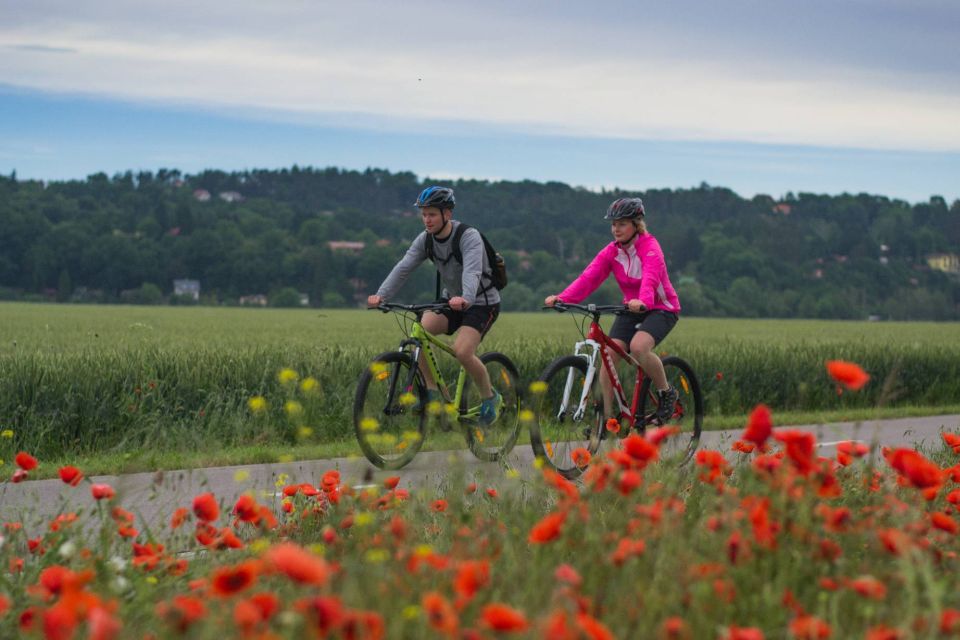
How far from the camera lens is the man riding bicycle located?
363 inches

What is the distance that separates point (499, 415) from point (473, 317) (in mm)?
1080

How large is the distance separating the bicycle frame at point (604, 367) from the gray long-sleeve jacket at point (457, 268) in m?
0.79

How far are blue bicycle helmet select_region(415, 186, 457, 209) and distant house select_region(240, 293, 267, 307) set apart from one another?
70086 mm

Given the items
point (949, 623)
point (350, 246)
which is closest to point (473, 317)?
point (949, 623)

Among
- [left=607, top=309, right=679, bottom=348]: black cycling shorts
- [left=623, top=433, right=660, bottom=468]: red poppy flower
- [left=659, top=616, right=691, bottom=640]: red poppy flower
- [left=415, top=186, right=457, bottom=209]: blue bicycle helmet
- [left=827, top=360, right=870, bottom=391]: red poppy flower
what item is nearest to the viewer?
[left=659, top=616, right=691, bottom=640]: red poppy flower

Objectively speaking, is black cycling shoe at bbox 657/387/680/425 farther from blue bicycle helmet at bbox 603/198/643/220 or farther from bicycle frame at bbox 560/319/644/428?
blue bicycle helmet at bbox 603/198/643/220

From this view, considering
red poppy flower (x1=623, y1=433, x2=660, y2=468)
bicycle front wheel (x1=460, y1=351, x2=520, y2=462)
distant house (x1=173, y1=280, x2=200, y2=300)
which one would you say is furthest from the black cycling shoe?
distant house (x1=173, y1=280, x2=200, y2=300)

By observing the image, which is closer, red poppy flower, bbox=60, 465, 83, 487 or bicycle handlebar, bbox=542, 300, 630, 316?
red poppy flower, bbox=60, 465, 83, 487

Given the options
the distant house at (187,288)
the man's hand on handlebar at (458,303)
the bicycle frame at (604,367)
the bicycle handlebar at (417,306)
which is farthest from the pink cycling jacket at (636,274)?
the distant house at (187,288)

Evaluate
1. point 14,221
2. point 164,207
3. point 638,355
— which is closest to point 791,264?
point 164,207

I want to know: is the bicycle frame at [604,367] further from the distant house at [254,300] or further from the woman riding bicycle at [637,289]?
the distant house at [254,300]

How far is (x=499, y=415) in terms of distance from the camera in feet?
34.0

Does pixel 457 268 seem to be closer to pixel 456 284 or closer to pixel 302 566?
pixel 456 284

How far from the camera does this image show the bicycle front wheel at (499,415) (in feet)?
31.6
